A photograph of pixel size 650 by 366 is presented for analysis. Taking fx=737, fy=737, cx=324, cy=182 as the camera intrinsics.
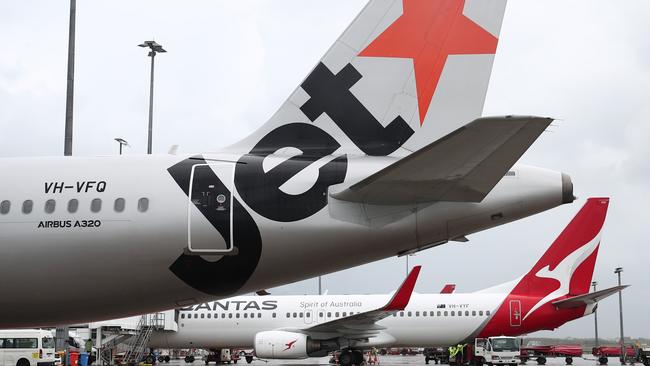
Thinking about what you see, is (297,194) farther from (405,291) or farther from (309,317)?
(309,317)

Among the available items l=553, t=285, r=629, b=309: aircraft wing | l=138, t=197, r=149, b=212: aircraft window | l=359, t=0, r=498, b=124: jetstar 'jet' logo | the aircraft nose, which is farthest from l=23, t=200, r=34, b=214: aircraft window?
l=553, t=285, r=629, b=309: aircraft wing

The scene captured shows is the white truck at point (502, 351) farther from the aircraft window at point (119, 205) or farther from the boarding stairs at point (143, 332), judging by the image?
the aircraft window at point (119, 205)

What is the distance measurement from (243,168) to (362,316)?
17977 mm

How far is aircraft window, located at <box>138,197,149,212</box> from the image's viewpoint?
23.8 ft

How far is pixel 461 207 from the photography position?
268 inches

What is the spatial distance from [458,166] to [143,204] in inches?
123

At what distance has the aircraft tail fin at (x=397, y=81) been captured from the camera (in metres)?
7.55

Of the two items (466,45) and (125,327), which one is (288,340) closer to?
(125,327)

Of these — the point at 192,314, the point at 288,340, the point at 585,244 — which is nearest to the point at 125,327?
the point at 192,314

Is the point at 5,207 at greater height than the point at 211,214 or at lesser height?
greater

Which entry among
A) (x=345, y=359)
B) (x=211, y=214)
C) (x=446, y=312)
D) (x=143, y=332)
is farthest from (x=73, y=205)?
(x=446, y=312)

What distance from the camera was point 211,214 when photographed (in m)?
6.98

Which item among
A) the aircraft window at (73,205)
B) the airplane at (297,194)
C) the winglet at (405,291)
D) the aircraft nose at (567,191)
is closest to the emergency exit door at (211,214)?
the airplane at (297,194)

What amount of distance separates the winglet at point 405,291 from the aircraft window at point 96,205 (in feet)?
52.4
